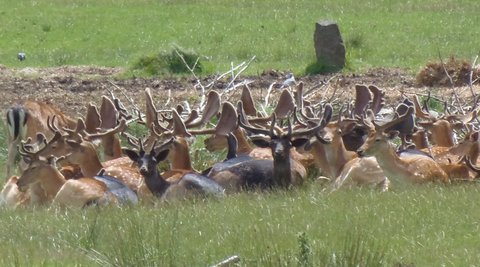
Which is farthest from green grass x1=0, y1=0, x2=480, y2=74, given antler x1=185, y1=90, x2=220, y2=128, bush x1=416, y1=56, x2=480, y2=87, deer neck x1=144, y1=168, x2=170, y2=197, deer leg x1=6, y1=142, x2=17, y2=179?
deer neck x1=144, y1=168, x2=170, y2=197

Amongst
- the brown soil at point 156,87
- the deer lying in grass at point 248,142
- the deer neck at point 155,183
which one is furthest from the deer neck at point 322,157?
the brown soil at point 156,87

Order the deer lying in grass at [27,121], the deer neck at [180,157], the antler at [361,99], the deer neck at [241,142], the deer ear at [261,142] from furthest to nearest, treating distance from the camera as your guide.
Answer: the deer lying in grass at [27,121], the antler at [361,99], the deer neck at [241,142], the deer neck at [180,157], the deer ear at [261,142]

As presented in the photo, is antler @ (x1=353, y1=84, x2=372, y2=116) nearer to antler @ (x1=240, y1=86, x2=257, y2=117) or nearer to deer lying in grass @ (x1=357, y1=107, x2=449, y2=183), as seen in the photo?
antler @ (x1=240, y1=86, x2=257, y2=117)

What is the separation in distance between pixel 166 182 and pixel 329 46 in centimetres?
1316

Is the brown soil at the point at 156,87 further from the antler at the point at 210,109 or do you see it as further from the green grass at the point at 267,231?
the green grass at the point at 267,231

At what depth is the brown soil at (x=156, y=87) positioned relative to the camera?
20031mm

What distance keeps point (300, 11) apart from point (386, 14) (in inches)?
113

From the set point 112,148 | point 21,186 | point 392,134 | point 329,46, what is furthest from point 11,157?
point 329,46

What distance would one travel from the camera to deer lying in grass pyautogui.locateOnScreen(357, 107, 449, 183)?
41.8 feet

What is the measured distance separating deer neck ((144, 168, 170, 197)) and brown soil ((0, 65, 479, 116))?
5.83m

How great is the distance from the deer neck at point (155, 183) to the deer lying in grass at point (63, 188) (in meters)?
0.20

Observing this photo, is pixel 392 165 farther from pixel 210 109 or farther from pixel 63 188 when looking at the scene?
pixel 63 188

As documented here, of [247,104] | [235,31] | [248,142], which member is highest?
[247,104]

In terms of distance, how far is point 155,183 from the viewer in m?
13.1
